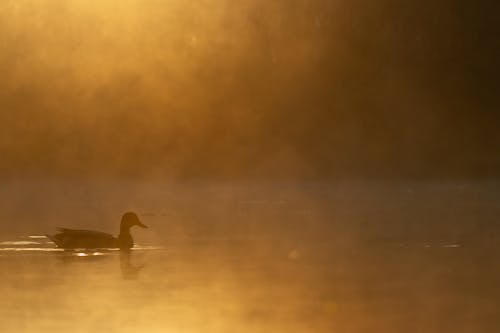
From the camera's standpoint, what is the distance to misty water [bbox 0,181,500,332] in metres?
9.16

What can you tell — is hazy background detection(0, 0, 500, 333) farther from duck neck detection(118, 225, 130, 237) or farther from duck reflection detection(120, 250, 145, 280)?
duck neck detection(118, 225, 130, 237)

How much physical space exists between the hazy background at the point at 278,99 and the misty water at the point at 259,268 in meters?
9.60

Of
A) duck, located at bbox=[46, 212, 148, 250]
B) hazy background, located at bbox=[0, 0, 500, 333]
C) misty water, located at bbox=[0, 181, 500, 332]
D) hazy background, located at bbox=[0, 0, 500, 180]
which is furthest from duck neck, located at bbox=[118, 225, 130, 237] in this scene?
hazy background, located at bbox=[0, 0, 500, 180]

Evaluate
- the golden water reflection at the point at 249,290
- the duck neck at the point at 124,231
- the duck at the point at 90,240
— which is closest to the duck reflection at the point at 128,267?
the golden water reflection at the point at 249,290

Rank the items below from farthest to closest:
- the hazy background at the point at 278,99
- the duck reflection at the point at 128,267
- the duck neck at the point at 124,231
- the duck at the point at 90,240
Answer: the hazy background at the point at 278,99 < the duck neck at the point at 124,231 < the duck at the point at 90,240 < the duck reflection at the point at 128,267

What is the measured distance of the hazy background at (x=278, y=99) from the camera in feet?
103

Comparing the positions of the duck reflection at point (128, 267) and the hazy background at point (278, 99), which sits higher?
the hazy background at point (278, 99)

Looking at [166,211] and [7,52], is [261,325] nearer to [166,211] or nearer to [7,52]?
[166,211]

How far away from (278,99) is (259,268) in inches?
936

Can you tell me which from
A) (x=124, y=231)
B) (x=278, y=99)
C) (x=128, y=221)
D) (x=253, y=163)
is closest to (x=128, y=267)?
(x=124, y=231)

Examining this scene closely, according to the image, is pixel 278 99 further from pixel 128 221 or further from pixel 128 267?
pixel 128 267

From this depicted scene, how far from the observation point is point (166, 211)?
19516mm

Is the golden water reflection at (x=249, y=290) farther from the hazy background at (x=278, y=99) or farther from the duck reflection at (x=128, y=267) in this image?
the hazy background at (x=278, y=99)

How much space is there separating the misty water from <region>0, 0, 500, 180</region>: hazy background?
31.5 ft
